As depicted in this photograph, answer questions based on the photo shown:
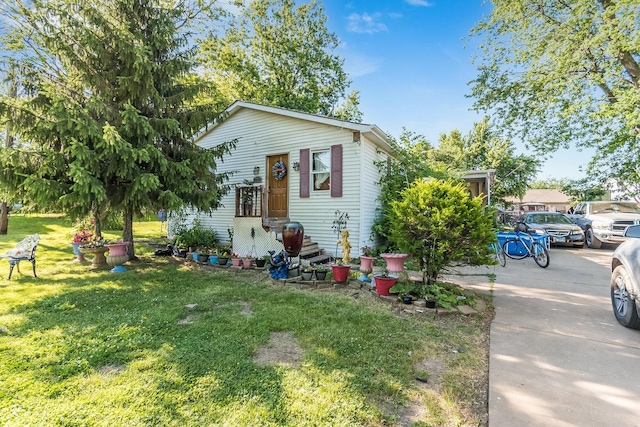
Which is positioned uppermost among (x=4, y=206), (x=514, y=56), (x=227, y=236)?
(x=514, y=56)

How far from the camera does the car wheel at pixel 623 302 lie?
3.37 metres

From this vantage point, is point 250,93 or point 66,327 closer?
point 66,327

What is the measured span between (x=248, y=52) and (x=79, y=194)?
15610 mm

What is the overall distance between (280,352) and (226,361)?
0.53m

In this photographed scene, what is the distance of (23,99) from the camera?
552 centimetres

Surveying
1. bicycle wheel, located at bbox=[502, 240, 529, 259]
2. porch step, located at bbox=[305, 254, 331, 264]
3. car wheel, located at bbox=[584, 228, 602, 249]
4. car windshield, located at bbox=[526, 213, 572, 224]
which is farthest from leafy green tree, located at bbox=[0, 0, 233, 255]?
car wheel, located at bbox=[584, 228, 602, 249]

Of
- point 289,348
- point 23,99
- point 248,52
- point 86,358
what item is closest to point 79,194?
point 23,99

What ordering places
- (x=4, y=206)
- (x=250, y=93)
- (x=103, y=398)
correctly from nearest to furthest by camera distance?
(x=103, y=398) < (x=4, y=206) < (x=250, y=93)

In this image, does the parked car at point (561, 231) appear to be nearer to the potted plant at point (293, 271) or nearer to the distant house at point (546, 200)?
the potted plant at point (293, 271)

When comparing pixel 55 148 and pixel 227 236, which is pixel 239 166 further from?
pixel 55 148

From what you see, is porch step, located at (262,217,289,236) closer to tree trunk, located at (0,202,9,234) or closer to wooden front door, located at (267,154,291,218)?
wooden front door, located at (267,154,291,218)

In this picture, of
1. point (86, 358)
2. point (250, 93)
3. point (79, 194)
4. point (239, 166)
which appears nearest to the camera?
point (86, 358)

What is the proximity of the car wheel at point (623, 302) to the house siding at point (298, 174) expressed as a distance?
471 cm

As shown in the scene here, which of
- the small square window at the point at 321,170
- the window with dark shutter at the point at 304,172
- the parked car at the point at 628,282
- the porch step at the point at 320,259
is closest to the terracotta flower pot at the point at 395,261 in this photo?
the parked car at the point at 628,282
